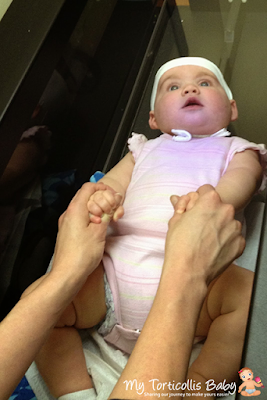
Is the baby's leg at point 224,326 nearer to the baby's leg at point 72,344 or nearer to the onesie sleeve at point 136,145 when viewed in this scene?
the baby's leg at point 72,344

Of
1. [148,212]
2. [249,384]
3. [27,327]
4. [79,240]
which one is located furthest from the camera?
[148,212]

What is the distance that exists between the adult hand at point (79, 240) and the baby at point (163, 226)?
2 cm

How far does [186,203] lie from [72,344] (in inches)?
14.1

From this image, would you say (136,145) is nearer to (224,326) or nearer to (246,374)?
(224,326)

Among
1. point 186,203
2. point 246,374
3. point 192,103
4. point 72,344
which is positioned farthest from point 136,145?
point 246,374

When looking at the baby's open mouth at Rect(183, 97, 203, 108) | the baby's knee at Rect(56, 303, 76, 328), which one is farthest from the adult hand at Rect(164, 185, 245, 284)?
the baby's open mouth at Rect(183, 97, 203, 108)

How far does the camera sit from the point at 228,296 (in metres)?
0.63

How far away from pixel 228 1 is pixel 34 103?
33.8 inches

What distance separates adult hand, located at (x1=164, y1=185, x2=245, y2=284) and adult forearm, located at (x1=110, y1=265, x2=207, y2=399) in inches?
1.2

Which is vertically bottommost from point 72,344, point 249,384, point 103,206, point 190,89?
point 72,344

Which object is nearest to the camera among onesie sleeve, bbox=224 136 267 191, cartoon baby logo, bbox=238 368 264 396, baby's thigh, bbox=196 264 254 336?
cartoon baby logo, bbox=238 368 264 396

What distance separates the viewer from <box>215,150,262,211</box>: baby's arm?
0.71 metres

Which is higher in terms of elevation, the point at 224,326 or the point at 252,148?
the point at 252,148

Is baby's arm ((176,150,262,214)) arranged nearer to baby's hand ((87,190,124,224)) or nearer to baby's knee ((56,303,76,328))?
baby's hand ((87,190,124,224))
